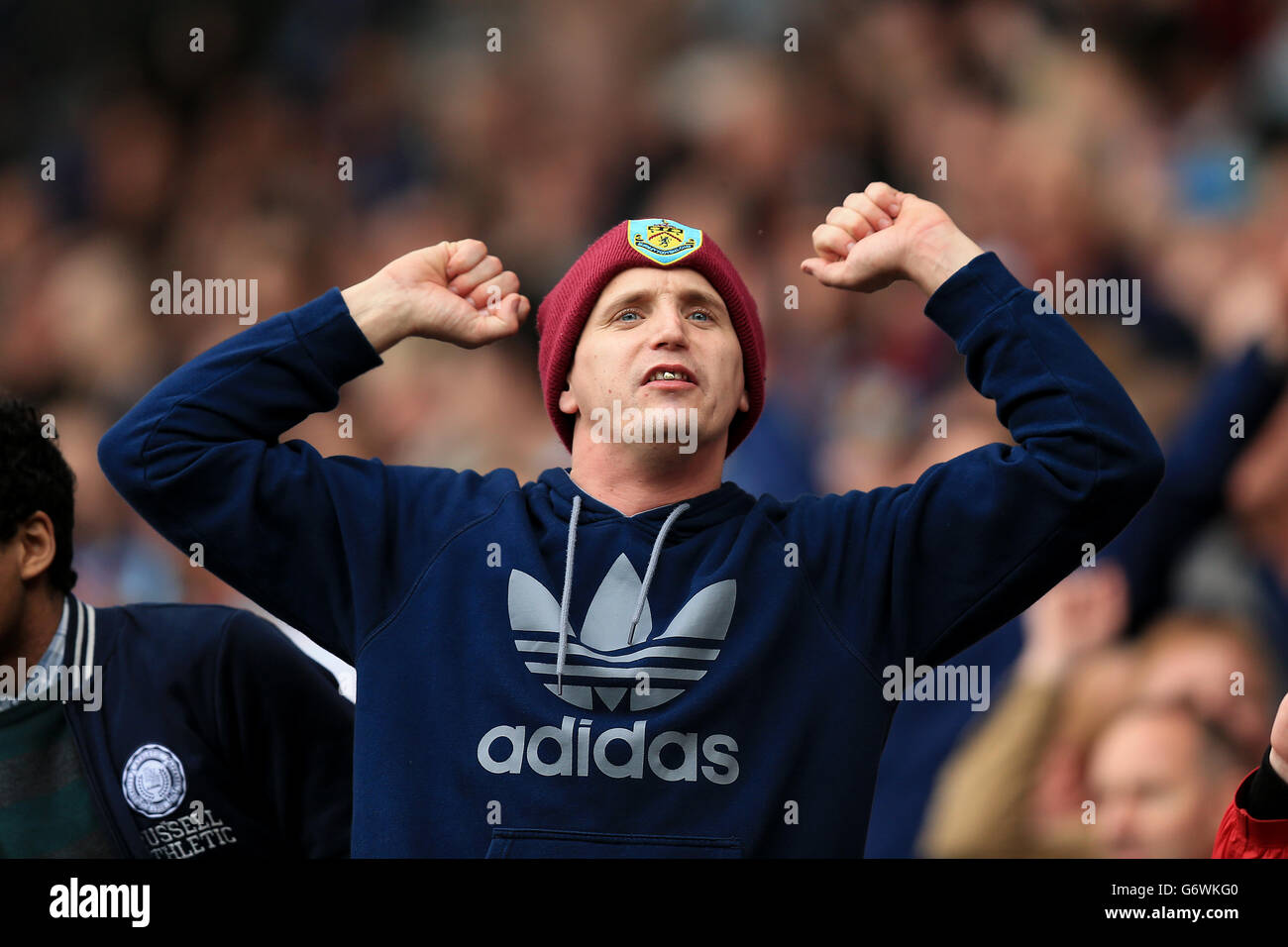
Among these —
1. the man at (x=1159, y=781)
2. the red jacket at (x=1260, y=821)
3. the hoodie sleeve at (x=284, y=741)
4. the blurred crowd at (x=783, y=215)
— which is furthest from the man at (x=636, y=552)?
the man at (x=1159, y=781)

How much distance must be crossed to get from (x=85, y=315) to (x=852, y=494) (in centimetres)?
279

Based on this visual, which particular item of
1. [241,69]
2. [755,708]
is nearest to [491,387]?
[241,69]

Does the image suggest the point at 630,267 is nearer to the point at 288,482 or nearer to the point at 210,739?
the point at 288,482

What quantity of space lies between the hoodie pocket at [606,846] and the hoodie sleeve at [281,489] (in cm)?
32

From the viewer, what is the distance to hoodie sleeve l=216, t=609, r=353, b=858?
2.01 m

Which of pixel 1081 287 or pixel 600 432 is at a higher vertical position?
pixel 1081 287

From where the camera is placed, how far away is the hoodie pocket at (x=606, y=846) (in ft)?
5.32

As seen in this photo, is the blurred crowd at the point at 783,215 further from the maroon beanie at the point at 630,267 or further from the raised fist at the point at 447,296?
the raised fist at the point at 447,296

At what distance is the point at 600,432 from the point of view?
1.87 meters

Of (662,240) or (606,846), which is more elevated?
(662,240)

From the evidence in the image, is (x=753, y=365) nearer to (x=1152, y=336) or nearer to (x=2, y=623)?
(x=2, y=623)

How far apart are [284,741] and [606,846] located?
2.00 ft

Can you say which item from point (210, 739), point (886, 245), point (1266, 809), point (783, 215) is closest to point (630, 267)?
point (886, 245)

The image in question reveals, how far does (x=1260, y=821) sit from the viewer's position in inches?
68.5
